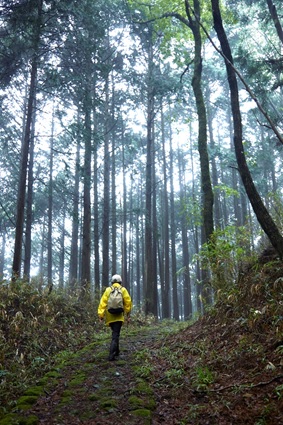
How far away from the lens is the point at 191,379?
548 cm

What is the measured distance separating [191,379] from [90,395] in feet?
5.07

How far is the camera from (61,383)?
595cm

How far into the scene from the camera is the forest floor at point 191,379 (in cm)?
434

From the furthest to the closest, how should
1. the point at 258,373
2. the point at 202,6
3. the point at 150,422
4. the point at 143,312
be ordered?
1. the point at 143,312
2. the point at 202,6
3. the point at 258,373
4. the point at 150,422

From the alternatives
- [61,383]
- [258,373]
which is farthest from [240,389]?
[61,383]

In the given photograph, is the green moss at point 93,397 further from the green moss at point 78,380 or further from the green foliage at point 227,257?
the green foliage at point 227,257

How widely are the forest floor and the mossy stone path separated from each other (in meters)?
0.01

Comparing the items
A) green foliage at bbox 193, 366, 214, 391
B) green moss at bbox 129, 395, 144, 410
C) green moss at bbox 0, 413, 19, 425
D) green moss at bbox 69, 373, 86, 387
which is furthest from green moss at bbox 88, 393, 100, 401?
green foliage at bbox 193, 366, 214, 391

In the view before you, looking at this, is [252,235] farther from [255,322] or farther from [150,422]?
[150,422]

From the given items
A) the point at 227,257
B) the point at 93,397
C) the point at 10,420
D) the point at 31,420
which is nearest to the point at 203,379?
the point at 93,397

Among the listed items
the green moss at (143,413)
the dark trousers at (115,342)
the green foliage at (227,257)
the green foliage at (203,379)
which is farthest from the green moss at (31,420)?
the green foliage at (227,257)

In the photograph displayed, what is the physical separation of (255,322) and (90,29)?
11841 mm

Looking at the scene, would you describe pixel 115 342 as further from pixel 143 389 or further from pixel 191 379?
pixel 191 379

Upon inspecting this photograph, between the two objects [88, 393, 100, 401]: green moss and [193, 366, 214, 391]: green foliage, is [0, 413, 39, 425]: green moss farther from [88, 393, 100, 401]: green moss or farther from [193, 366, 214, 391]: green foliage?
[193, 366, 214, 391]: green foliage
